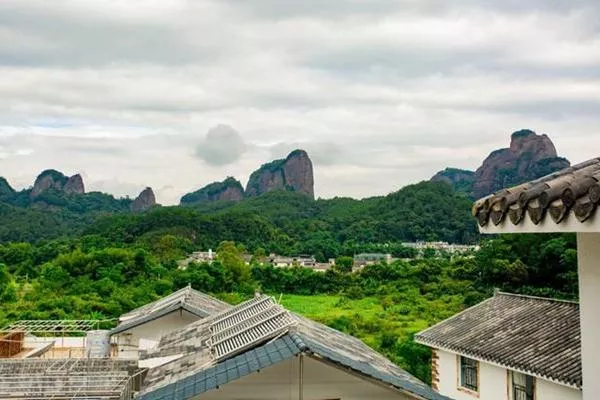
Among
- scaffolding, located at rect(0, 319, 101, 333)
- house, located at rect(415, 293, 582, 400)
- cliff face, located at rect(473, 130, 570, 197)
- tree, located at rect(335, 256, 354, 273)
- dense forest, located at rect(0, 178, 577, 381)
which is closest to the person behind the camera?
house, located at rect(415, 293, 582, 400)

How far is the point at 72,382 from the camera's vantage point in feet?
35.2

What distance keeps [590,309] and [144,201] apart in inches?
5398

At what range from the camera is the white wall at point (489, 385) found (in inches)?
449

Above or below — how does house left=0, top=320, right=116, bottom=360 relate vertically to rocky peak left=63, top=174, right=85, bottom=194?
below

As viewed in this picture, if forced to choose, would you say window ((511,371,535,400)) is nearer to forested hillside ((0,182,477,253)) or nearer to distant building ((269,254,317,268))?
distant building ((269,254,317,268))

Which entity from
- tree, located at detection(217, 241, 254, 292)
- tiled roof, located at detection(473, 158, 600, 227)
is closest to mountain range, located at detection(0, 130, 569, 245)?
tree, located at detection(217, 241, 254, 292)

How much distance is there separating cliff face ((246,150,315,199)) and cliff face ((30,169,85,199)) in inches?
1454

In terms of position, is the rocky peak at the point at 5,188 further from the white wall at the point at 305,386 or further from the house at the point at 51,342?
the white wall at the point at 305,386

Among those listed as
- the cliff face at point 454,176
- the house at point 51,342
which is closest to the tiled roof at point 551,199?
the house at point 51,342

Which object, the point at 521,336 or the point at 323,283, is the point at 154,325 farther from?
the point at 323,283

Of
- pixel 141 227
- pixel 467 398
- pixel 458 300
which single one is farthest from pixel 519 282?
pixel 141 227

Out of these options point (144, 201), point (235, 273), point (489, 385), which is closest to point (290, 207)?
point (144, 201)

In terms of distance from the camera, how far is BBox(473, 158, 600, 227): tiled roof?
2.37 metres

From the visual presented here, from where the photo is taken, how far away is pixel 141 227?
233 feet
